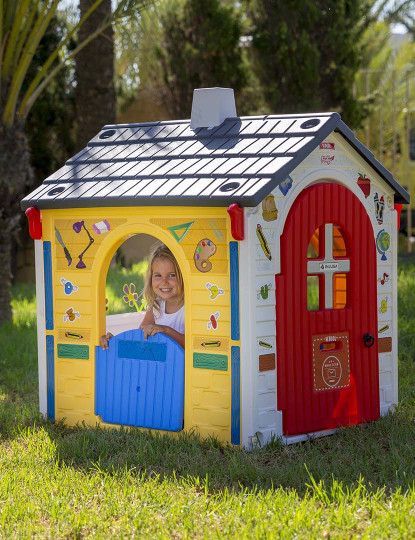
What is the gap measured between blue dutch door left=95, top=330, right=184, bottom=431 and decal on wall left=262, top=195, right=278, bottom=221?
0.92 metres

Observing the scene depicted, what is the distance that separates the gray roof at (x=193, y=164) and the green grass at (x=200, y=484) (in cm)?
134

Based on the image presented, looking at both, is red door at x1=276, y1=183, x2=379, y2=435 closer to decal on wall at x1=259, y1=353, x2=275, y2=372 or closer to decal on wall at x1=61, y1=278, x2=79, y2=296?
decal on wall at x1=259, y1=353, x2=275, y2=372

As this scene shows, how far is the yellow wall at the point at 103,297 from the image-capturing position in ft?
15.3

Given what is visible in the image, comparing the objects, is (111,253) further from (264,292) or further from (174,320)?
(264,292)

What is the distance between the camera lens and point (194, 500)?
12.5 ft

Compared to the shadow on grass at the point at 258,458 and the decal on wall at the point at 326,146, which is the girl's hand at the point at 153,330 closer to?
the shadow on grass at the point at 258,458

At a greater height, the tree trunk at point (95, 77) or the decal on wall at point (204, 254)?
the tree trunk at point (95, 77)

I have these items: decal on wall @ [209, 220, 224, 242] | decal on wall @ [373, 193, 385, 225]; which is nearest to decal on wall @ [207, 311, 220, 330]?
decal on wall @ [209, 220, 224, 242]

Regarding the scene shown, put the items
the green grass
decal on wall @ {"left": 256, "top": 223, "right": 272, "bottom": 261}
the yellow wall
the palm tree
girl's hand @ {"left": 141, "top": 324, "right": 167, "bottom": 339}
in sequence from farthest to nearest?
the palm tree → girl's hand @ {"left": 141, "top": 324, "right": 167, "bottom": 339} → the yellow wall → decal on wall @ {"left": 256, "top": 223, "right": 272, "bottom": 261} → the green grass

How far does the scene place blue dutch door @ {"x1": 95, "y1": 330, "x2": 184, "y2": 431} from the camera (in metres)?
4.89

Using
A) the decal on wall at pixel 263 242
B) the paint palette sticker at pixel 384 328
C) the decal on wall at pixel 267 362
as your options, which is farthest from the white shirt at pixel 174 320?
the paint palette sticker at pixel 384 328

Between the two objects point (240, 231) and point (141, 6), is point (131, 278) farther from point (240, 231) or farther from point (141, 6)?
point (240, 231)

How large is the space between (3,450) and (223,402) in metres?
1.29

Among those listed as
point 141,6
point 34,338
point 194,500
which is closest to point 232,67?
point 141,6
